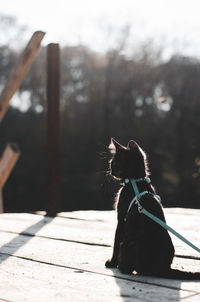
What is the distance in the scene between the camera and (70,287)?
252cm

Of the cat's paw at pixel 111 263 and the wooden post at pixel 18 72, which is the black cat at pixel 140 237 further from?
the wooden post at pixel 18 72

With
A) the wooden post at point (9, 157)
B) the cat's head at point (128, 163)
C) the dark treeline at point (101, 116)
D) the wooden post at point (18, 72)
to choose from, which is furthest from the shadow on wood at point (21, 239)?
the dark treeline at point (101, 116)

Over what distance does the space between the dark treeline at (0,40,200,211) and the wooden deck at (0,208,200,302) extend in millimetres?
18281

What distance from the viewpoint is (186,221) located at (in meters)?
4.84

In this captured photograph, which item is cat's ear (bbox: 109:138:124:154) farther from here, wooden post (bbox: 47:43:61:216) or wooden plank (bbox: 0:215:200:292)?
wooden post (bbox: 47:43:61:216)

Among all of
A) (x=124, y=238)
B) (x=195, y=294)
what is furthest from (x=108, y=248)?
(x=195, y=294)

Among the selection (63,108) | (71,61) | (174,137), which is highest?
(71,61)

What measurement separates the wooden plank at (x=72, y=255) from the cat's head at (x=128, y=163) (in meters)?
0.61

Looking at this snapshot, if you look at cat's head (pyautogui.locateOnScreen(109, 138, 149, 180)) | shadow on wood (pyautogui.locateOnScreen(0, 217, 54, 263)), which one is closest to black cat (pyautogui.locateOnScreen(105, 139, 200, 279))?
cat's head (pyautogui.locateOnScreen(109, 138, 149, 180))

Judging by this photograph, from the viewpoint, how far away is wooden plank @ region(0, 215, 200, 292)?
2684 millimetres

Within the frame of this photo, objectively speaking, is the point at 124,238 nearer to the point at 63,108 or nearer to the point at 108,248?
the point at 108,248

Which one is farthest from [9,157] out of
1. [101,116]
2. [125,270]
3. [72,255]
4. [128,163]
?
[101,116]

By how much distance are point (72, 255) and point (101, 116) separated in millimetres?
23063

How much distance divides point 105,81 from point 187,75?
456cm
